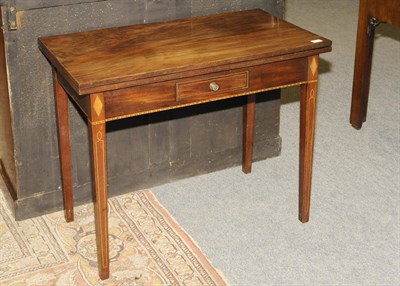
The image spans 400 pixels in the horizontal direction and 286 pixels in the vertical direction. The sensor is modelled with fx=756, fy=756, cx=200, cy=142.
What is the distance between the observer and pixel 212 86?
2.93m

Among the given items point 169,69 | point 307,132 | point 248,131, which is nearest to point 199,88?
point 169,69

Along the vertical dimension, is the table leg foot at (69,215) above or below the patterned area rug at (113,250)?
above

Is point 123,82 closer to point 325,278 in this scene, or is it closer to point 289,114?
point 325,278

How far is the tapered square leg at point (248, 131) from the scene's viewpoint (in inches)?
147

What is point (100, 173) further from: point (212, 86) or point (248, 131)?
point (248, 131)

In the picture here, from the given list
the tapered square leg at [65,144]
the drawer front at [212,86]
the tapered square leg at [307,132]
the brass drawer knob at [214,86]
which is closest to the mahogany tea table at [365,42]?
the tapered square leg at [307,132]

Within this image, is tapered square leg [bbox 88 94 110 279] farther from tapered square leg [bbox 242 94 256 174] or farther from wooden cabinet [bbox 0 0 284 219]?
tapered square leg [bbox 242 94 256 174]

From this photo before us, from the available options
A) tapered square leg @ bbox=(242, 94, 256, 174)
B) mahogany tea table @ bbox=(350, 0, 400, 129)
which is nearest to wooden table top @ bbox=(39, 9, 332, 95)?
tapered square leg @ bbox=(242, 94, 256, 174)

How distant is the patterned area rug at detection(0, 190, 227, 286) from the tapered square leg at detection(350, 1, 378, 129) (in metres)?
1.44

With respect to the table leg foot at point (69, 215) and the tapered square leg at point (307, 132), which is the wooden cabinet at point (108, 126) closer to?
the table leg foot at point (69, 215)

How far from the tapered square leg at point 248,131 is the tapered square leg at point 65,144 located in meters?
0.93

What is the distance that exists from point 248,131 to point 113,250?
98 centimetres

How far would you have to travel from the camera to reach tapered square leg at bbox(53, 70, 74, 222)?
321cm

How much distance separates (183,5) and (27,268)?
4.47 ft
